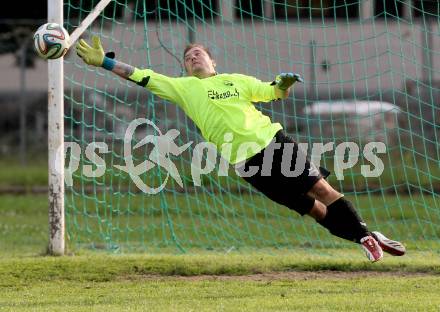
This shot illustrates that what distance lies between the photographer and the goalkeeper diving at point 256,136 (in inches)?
341

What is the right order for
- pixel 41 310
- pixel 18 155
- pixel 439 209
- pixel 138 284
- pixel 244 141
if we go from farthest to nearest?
pixel 18 155 → pixel 439 209 → pixel 138 284 → pixel 244 141 → pixel 41 310

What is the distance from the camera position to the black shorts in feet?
28.4

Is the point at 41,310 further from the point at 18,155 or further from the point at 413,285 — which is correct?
the point at 18,155

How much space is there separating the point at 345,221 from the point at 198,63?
1923 millimetres

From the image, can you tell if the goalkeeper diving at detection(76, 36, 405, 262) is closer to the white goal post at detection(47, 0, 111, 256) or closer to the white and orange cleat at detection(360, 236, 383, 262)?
the white and orange cleat at detection(360, 236, 383, 262)

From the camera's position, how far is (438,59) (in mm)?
21734

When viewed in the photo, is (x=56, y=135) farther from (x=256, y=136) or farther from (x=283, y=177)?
(x=283, y=177)

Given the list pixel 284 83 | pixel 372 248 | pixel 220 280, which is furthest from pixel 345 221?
pixel 220 280

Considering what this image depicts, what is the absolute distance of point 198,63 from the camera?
360 inches

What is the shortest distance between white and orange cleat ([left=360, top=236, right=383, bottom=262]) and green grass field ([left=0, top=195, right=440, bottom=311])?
29 centimetres

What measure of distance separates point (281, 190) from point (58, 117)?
121 inches

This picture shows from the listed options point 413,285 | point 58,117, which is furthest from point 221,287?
point 58,117

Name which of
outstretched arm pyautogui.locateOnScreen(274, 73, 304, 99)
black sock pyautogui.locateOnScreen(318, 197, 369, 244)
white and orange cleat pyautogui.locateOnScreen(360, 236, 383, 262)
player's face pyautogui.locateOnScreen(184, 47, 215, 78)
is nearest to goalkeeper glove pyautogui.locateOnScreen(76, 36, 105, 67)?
player's face pyautogui.locateOnScreen(184, 47, 215, 78)

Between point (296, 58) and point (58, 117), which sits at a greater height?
point (296, 58)
